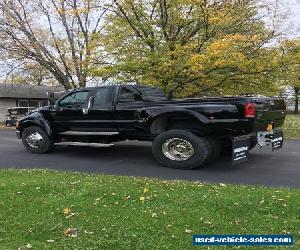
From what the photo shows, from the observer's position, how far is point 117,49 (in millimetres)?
17422

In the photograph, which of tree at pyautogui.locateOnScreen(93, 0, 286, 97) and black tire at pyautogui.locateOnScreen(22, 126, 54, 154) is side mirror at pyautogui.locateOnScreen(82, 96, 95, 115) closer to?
black tire at pyautogui.locateOnScreen(22, 126, 54, 154)

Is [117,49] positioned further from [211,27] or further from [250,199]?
[250,199]

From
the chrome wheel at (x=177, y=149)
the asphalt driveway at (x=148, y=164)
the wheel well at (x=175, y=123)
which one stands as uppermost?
the wheel well at (x=175, y=123)

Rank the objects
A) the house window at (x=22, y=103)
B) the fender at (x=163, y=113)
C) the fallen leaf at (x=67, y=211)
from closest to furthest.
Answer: the fallen leaf at (x=67, y=211) → the fender at (x=163, y=113) → the house window at (x=22, y=103)

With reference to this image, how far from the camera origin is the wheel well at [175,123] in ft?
28.9

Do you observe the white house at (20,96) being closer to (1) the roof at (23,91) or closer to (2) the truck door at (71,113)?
(1) the roof at (23,91)

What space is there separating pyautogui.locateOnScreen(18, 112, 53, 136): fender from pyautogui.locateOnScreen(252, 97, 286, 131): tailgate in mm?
5287

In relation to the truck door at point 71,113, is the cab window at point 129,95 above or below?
above

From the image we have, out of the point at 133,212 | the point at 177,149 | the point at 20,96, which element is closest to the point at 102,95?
the point at 177,149

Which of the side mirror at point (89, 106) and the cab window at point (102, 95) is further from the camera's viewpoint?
the side mirror at point (89, 106)

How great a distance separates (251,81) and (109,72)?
584 centimetres

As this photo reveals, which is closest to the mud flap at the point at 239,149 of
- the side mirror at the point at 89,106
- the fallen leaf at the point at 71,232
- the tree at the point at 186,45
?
the side mirror at the point at 89,106

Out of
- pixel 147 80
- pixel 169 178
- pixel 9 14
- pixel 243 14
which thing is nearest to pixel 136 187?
pixel 169 178

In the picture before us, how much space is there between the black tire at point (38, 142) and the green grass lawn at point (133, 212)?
3.68m
